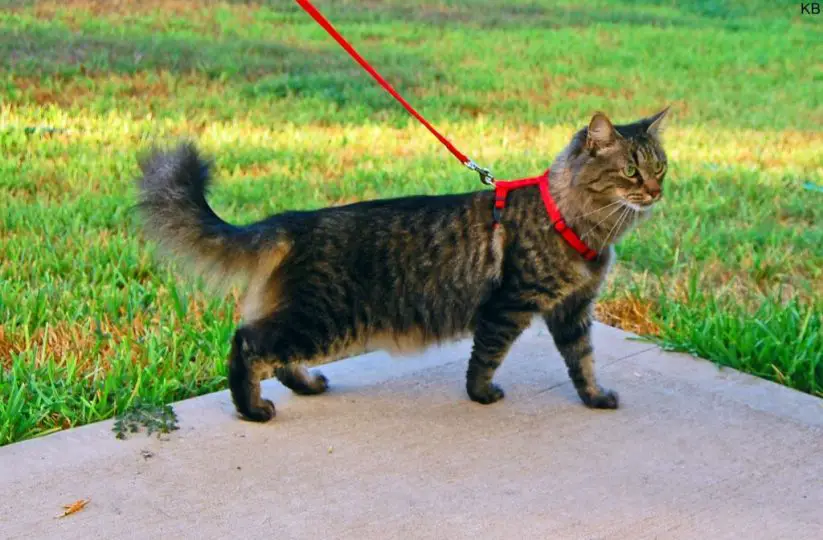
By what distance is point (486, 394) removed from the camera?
155 inches

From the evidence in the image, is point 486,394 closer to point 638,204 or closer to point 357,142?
point 638,204

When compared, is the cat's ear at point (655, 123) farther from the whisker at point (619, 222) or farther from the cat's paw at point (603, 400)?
the cat's paw at point (603, 400)

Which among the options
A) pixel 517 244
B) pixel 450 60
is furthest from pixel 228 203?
pixel 450 60

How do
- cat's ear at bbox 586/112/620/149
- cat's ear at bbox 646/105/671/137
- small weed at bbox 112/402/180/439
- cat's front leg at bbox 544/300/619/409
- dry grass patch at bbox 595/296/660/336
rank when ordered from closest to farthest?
1. small weed at bbox 112/402/180/439
2. cat's ear at bbox 586/112/620/149
3. cat's front leg at bbox 544/300/619/409
4. cat's ear at bbox 646/105/671/137
5. dry grass patch at bbox 595/296/660/336

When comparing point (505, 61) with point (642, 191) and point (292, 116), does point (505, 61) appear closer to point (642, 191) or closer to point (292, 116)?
point (292, 116)

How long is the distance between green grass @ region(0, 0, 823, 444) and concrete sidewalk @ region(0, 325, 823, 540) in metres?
0.34

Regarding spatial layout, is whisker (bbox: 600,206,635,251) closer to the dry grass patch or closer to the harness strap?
the harness strap

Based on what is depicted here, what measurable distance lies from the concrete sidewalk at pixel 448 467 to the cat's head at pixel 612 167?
2.39 ft

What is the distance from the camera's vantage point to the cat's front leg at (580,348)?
3941mm

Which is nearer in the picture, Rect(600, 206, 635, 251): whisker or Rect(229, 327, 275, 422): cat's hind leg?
Rect(229, 327, 275, 422): cat's hind leg

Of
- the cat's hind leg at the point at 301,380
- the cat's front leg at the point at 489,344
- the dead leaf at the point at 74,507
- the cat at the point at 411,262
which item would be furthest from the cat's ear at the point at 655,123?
the dead leaf at the point at 74,507

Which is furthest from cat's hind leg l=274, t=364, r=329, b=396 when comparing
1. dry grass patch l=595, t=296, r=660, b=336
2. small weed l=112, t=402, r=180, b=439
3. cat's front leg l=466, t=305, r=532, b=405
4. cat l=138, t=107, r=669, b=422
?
dry grass patch l=595, t=296, r=660, b=336

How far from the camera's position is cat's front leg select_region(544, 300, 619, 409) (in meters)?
3.94

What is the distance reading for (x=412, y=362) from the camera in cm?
435
